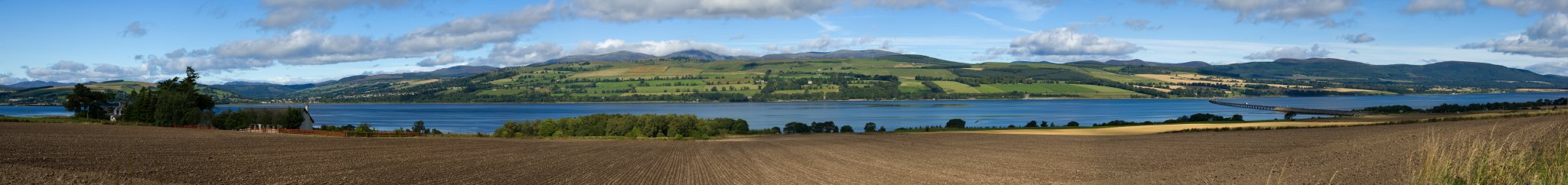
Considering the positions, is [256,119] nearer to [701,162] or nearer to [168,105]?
[168,105]

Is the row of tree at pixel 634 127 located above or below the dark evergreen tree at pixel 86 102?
below

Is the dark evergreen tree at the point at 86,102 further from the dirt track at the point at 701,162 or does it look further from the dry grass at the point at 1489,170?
the dry grass at the point at 1489,170

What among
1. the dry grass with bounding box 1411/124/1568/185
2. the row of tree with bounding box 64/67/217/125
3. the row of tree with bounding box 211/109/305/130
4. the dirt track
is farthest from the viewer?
the row of tree with bounding box 64/67/217/125

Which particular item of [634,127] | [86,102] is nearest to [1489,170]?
[634,127]

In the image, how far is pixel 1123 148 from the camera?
99.3 ft

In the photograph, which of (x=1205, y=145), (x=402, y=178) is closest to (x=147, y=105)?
(x=402, y=178)

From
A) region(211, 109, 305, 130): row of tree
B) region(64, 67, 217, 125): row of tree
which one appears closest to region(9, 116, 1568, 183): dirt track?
region(211, 109, 305, 130): row of tree

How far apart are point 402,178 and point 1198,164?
598 inches

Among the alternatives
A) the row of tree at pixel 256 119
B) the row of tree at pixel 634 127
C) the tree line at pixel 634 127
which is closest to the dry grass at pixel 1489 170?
the tree line at pixel 634 127

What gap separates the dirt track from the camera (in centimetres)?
1764

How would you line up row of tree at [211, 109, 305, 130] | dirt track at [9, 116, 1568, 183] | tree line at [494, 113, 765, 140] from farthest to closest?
1. tree line at [494, 113, 765, 140]
2. row of tree at [211, 109, 305, 130]
3. dirt track at [9, 116, 1568, 183]

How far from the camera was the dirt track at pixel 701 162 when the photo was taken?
1764 cm

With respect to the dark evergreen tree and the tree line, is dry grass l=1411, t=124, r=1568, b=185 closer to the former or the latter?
the tree line

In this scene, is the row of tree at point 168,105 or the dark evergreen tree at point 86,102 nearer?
the row of tree at point 168,105
